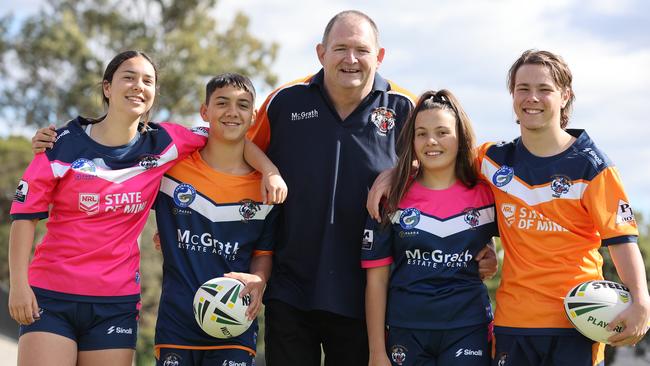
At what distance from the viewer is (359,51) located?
5.69 m

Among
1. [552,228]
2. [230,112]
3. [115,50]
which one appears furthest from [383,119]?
[115,50]

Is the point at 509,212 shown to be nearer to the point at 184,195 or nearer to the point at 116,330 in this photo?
the point at 184,195

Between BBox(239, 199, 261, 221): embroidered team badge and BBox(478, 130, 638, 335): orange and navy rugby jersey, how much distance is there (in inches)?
70.3

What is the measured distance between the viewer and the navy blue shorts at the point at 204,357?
5293 mm

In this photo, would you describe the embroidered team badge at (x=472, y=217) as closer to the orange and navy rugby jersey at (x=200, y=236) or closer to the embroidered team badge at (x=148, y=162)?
the orange and navy rugby jersey at (x=200, y=236)

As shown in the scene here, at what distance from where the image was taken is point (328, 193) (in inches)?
225

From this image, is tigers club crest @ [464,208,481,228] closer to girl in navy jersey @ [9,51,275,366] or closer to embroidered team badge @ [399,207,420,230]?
embroidered team badge @ [399,207,420,230]

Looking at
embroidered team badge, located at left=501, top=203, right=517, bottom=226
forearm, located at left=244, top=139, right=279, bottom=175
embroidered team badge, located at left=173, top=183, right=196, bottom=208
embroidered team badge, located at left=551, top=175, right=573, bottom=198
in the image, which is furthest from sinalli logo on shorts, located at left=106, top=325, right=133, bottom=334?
embroidered team badge, located at left=551, top=175, right=573, bottom=198

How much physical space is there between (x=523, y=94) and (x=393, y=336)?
1.82m

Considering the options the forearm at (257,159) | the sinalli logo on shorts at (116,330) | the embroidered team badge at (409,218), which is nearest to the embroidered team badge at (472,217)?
the embroidered team badge at (409,218)

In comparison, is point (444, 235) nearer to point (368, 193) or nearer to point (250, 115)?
Result: point (368, 193)

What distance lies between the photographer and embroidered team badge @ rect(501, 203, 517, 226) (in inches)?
204

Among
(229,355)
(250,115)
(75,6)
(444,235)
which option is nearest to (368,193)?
(444,235)

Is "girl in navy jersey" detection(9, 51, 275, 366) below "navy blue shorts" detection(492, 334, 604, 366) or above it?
above
